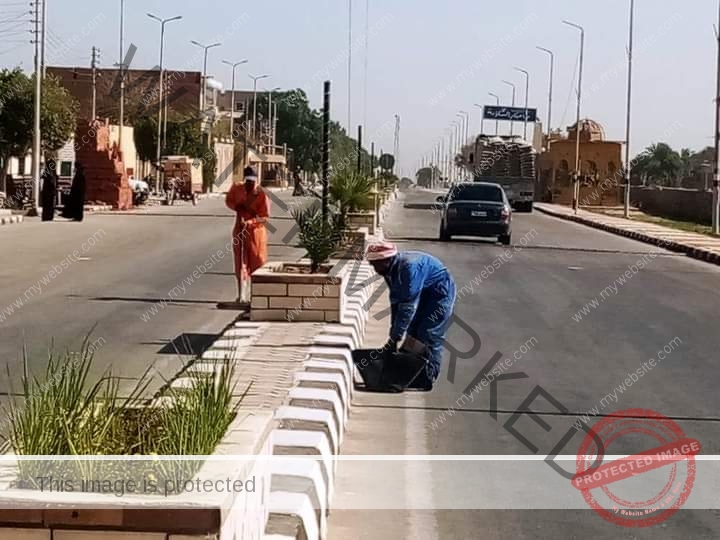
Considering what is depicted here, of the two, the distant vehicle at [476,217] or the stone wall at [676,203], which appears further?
the stone wall at [676,203]

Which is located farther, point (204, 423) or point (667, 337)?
point (667, 337)

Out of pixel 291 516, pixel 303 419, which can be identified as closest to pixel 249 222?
pixel 303 419

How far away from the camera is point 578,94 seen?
58.5 metres

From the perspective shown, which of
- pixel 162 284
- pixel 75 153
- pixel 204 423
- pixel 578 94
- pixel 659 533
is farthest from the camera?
pixel 578 94

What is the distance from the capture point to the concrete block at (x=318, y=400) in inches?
275

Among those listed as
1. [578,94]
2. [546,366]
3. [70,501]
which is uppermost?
[578,94]

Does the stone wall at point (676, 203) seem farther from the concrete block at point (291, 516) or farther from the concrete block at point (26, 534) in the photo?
the concrete block at point (26, 534)

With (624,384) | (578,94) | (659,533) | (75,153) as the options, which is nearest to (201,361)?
(659,533)

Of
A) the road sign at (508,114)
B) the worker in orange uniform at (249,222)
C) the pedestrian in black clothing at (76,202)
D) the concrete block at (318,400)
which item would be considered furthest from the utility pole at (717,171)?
the road sign at (508,114)

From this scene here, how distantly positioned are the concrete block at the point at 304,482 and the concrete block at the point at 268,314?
5489mm

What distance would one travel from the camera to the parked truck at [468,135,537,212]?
59.2 m

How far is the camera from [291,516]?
4.76 m

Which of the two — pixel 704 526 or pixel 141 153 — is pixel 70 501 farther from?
pixel 141 153

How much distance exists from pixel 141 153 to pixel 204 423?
71.7m
